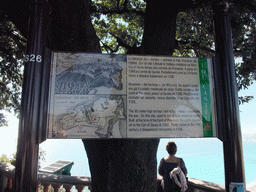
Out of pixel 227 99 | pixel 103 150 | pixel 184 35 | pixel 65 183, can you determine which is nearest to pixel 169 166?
pixel 103 150

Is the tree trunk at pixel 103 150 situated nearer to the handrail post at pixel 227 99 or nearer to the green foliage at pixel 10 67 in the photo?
the handrail post at pixel 227 99

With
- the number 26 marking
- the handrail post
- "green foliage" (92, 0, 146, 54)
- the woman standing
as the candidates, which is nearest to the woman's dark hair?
the woman standing

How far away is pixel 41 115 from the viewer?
5.26ft

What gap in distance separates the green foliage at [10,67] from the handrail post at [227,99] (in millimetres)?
6039

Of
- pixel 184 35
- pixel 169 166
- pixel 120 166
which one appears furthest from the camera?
pixel 184 35

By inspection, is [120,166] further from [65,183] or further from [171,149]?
[65,183]

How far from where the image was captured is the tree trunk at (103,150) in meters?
2.32

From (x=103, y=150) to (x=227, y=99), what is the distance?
158cm

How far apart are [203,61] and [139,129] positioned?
96 cm

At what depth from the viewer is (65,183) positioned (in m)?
3.52

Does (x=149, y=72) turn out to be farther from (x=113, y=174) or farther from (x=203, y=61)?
(x=113, y=174)

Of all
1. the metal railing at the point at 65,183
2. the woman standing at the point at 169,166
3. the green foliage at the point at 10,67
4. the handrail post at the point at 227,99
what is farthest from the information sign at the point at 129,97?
the green foliage at the point at 10,67

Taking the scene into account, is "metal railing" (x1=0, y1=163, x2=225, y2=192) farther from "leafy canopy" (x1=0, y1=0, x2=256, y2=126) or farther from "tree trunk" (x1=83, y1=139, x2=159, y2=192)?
"leafy canopy" (x1=0, y1=0, x2=256, y2=126)

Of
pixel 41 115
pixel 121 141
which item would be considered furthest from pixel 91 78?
pixel 121 141
